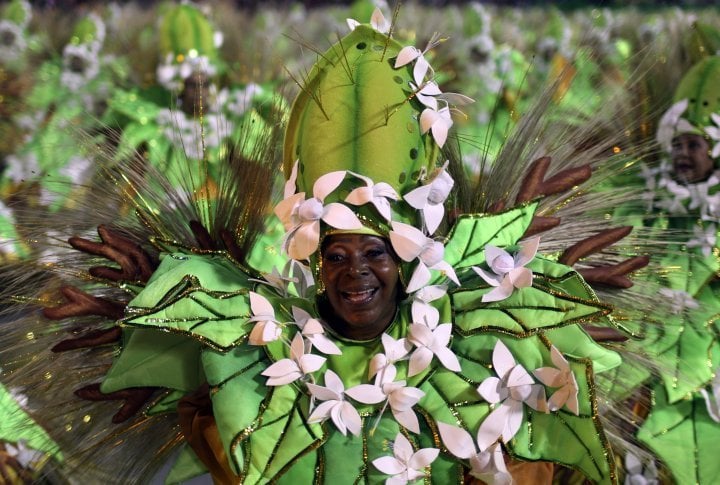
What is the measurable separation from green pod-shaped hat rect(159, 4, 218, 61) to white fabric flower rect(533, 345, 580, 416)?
3163 mm

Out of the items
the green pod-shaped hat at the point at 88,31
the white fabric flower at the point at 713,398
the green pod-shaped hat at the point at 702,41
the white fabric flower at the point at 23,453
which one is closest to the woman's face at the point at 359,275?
the white fabric flower at the point at 23,453

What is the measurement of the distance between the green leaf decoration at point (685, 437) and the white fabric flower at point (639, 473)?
0.03 meters

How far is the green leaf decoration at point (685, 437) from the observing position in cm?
174

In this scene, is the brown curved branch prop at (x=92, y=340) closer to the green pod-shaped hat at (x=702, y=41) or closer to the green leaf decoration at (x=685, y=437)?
the green leaf decoration at (x=685, y=437)

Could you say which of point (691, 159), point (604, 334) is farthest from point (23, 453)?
point (691, 159)

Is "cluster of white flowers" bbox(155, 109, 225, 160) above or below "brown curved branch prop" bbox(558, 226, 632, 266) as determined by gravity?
above

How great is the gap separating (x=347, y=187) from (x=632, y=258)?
51cm

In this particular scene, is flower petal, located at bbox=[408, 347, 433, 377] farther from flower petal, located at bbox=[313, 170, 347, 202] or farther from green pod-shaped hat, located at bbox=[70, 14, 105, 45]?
green pod-shaped hat, located at bbox=[70, 14, 105, 45]

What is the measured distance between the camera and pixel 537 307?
1284mm

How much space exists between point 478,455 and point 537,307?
228mm

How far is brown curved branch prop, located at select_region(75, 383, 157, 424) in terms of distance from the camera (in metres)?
1.36

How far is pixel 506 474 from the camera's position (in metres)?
1.24

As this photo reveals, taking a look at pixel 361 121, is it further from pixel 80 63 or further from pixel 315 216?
pixel 80 63

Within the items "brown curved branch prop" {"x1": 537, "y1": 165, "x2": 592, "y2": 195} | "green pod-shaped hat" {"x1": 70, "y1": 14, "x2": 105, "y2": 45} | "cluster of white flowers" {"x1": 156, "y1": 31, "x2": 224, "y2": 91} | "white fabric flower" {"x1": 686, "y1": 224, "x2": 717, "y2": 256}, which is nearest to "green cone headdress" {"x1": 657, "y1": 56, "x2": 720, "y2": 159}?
"white fabric flower" {"x1": 686, "y1": 224, "x2": 717, "y2": 256}
